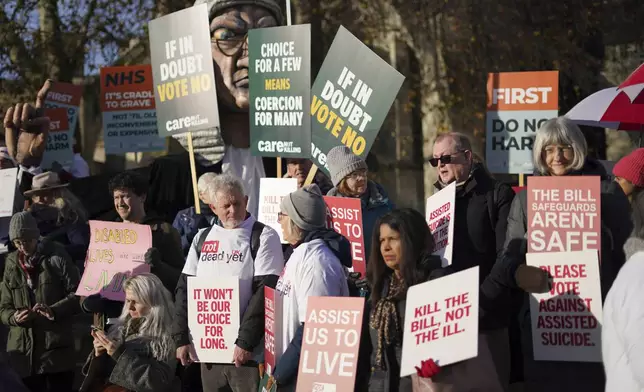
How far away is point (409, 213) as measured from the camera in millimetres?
6207

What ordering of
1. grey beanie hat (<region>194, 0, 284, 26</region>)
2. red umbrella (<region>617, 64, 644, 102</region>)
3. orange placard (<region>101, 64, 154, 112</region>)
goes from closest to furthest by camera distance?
red umbrella (<region>617, 64, 644, 102</region>) < grey beanie hat (<region>194, 0, 284, 26</region>) < orange placard (<region>101, 64, 154, 112</region>)

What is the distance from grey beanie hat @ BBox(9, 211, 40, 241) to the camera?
9.23m

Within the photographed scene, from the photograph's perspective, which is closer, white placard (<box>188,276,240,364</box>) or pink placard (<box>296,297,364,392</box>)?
pink placard (<box>296,297,364,392</box>)

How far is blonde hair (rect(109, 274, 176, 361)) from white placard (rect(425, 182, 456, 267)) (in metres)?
1.62

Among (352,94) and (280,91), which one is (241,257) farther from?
(280,91)

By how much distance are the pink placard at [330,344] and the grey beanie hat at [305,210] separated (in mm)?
731

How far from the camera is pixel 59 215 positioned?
1022cm

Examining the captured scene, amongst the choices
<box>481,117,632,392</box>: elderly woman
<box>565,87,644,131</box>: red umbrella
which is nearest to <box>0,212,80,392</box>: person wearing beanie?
<box>481,117,632,392</box>: elderly woman

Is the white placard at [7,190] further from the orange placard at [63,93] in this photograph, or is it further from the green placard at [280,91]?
the orange placard at [63,93]

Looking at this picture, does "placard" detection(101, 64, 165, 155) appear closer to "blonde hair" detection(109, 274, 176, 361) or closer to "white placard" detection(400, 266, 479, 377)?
"blonde hair" detection(109, 274, 176, 361)

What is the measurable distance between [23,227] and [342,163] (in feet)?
8.06

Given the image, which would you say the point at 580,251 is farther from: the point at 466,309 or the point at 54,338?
the point at 54,338

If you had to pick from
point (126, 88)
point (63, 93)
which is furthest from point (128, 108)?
point (63, 93)

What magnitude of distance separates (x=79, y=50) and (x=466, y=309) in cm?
1480
